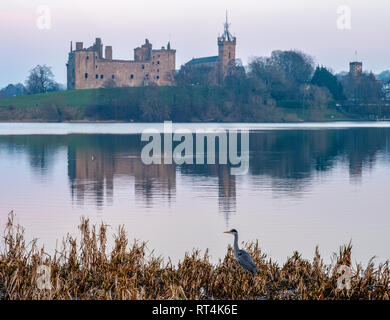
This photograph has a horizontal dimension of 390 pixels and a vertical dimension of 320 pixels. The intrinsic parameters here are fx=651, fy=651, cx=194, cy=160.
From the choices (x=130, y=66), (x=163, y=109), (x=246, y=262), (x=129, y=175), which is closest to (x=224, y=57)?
(x=130, y=66)

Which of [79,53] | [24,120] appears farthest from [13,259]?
[79,53]

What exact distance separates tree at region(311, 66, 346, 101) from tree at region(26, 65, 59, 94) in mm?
51556

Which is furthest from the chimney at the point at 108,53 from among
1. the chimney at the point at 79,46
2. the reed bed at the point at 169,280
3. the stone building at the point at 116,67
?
the reed bed at the point at 169,280

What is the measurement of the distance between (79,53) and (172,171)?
389 ft

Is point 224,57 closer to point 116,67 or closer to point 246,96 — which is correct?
point 116,67

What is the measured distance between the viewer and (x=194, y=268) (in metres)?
8.66

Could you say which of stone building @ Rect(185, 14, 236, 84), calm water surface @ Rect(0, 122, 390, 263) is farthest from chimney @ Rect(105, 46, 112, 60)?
calm water surface @ Rect(0, 122, 390, 263)

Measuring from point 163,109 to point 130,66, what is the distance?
1789 inches

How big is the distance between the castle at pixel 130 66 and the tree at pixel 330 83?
31.9 m

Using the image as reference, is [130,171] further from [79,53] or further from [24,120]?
[79,53]

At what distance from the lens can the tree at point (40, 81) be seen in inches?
5012

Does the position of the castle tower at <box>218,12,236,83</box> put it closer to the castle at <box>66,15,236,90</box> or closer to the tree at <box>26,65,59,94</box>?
the castle at <box>66,15,236,90</box>

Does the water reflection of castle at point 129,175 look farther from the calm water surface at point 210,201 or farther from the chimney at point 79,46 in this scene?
the chimney at point 79,46

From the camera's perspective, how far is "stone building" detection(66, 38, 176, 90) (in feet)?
460
